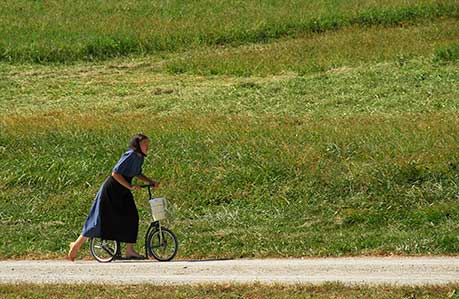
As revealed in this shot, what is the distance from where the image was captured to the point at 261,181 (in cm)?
1766

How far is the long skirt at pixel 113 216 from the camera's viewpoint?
1399cm

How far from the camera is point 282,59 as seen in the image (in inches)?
1142

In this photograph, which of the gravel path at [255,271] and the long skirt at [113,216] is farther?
the long skirt at [113,216]

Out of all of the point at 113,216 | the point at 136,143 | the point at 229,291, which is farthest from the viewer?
the point at 113,216

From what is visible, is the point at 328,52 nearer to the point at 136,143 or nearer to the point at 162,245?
the point at 162,245

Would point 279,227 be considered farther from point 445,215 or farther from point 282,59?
point 282,59

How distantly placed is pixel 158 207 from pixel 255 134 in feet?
19.8

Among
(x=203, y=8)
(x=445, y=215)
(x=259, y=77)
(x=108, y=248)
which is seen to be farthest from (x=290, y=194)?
(x=203, y=8)

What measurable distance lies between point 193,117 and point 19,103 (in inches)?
220

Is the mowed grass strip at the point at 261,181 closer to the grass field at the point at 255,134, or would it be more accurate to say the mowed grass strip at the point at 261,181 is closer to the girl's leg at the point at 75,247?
the grass field at the point at 255,134

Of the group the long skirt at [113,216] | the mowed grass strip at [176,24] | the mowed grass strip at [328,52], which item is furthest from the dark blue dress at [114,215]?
the mowed grass strip at [176,24]

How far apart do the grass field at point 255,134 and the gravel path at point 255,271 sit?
0.59 meters

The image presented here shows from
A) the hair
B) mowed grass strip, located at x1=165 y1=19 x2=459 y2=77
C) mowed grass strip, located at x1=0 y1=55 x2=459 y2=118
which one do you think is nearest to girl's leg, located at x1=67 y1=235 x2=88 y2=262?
the hair

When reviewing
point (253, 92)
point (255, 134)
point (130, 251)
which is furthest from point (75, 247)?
point (253, 92)
